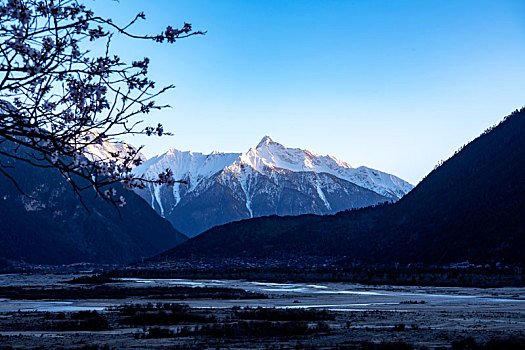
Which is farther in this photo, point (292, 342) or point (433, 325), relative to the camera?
point (433, 325)

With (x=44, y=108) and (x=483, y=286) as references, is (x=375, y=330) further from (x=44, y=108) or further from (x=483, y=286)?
(x=483, y=286)

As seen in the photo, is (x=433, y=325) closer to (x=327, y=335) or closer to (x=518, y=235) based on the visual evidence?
(x=327, y=335)

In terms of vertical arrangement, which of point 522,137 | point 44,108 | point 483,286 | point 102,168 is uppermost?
point 522,137

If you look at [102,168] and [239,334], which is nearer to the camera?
[102,168]

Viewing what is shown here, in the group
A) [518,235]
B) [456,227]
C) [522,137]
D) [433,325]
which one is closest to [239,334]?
[433,325]

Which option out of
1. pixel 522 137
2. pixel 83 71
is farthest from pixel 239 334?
pixel 522 137

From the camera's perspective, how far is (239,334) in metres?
Result: 28.2

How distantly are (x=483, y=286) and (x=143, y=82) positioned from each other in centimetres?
9245

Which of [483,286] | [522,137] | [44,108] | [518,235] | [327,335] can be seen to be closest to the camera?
[44,108]

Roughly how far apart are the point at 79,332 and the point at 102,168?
19.8m

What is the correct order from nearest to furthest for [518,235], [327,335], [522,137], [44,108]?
[44,108] → [327,335] → [518,235] → [522,137]

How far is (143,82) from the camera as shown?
13.9 meters

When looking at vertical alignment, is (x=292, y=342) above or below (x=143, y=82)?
below

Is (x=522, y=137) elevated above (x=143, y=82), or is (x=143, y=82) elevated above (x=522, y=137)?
(x=522, y=137)
